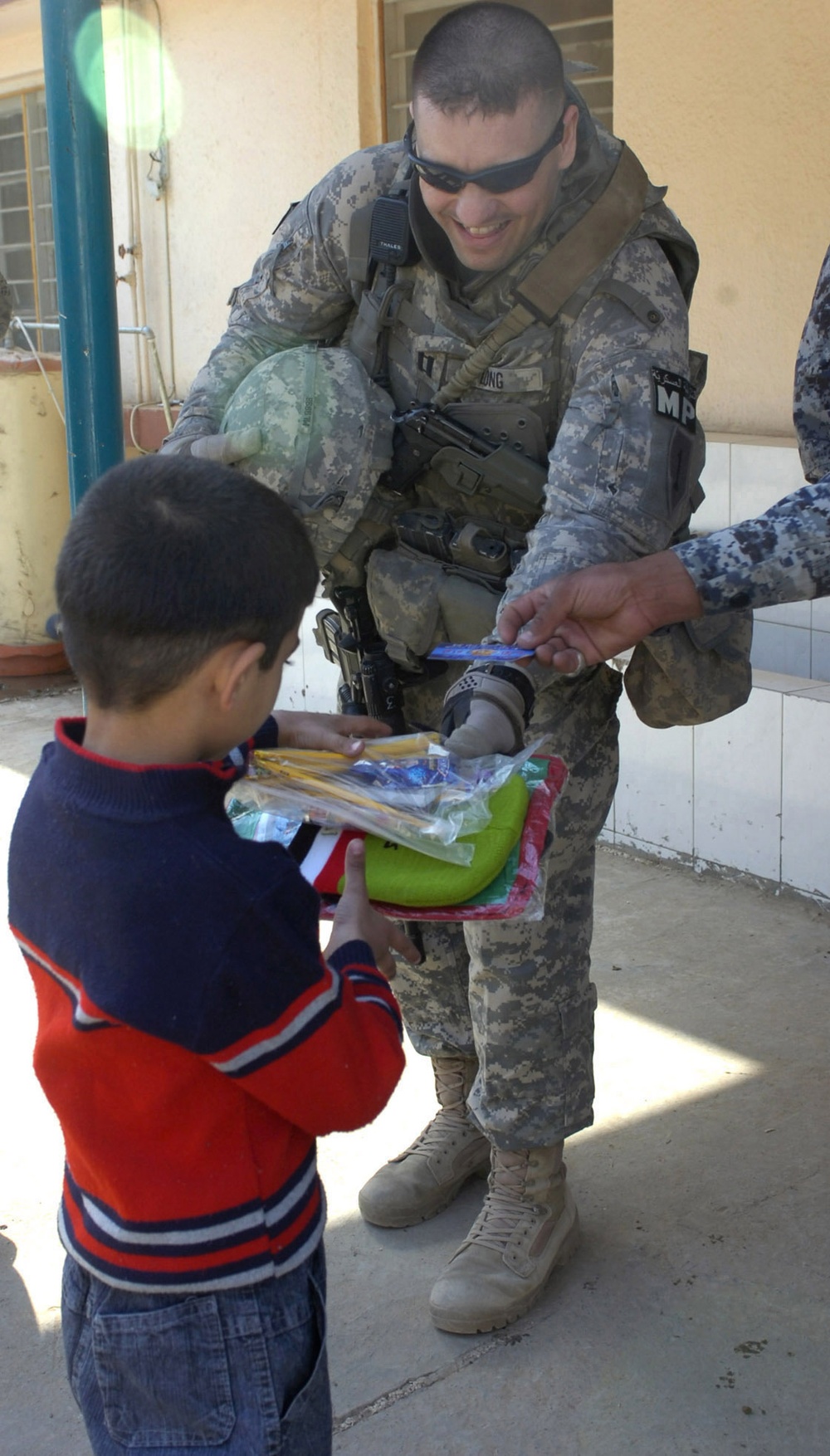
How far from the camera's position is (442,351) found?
232 cm

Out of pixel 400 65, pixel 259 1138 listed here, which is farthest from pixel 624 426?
pixel 400 65

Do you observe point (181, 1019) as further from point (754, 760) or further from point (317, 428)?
point (754, 760)

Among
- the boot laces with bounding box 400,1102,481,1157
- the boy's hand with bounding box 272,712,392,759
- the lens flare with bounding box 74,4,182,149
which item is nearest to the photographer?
the boy's hand with bounding box 272,712,392,759

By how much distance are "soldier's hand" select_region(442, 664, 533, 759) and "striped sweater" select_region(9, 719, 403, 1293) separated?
0.49 meters

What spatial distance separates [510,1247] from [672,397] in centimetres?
135

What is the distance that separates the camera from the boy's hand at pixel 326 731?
171cm

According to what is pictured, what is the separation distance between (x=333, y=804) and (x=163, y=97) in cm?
678

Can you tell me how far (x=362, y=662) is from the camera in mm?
2518

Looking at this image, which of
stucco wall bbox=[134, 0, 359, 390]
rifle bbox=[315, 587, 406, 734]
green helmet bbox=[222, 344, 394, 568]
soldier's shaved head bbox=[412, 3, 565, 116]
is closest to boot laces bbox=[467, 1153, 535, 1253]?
rifle bbox=[315, 587, 406, 734]

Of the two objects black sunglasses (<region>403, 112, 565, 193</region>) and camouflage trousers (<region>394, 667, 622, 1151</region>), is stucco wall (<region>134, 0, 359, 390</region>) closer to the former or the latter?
black sunglasses (<region>403, 112, 565, 193</region>)

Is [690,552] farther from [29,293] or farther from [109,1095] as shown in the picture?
[29,293]

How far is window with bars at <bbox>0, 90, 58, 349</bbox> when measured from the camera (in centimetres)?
883

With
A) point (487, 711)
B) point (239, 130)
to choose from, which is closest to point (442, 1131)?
point (487, 711)

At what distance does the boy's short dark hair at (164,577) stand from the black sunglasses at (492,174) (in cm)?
98
